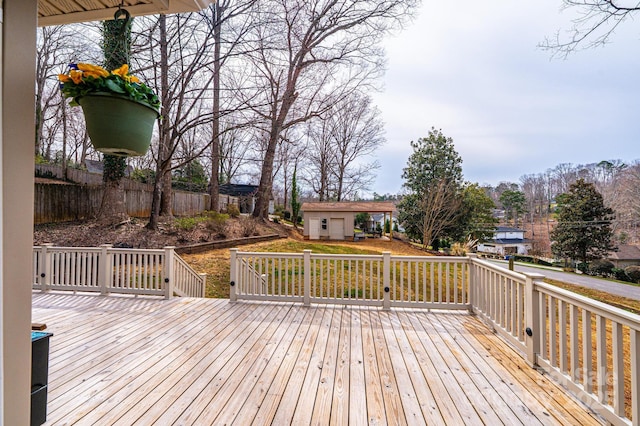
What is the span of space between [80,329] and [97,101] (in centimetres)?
321

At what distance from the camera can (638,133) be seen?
11.1 metres

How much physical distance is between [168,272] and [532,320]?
467cm

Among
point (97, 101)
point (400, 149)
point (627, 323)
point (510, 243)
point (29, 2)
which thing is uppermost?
point (400, 149)

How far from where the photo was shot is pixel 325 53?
9750 millimetres

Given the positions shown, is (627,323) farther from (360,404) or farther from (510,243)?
(510,243)

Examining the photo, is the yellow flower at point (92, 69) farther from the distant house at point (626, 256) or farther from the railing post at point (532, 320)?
the distant house at point (626, 256)

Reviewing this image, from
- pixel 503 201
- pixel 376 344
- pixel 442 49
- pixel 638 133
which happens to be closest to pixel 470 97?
pixel 442 49

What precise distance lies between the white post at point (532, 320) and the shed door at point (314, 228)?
1286cm

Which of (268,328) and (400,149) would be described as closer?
(268,328)

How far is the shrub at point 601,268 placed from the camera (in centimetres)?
1508

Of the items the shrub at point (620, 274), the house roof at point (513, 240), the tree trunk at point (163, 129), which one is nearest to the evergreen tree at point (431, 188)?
the shrub at point (620, 274)

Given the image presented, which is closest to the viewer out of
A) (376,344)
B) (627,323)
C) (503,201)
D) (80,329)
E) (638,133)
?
(627,323)

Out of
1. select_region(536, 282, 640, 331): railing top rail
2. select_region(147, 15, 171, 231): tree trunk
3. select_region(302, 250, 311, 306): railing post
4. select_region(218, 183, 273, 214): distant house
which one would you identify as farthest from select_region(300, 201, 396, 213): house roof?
select_region(536, 282, 640, 331): railing top rail

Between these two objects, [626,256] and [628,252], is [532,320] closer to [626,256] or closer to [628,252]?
[626,256]
